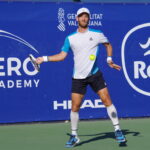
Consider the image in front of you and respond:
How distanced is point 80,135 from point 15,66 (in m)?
1.69

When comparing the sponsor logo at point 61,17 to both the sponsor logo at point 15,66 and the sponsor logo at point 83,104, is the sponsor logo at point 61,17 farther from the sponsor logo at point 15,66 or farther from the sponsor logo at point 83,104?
the sponsor logo at point 83,104

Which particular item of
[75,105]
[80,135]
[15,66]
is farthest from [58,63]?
[75,105]

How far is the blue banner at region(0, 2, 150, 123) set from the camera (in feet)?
25.5

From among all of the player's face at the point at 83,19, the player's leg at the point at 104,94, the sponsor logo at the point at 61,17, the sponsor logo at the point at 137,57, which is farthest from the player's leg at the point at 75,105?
the sponsor logo at the point at 137,57

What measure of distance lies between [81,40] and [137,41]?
2.43 metres

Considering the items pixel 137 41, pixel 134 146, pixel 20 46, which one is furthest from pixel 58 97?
pixel 134 146

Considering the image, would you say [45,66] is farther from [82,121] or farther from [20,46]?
[82,121]

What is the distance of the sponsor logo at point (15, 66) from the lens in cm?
773

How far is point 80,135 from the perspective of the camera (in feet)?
22.8

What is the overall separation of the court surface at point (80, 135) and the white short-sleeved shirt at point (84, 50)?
96 centimetres

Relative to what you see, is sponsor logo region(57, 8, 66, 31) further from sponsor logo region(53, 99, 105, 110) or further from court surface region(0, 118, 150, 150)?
court surface region(0, 118, 150, 150)

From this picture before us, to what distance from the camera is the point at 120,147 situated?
6.03m

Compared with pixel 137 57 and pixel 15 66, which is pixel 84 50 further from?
pixel 137 57

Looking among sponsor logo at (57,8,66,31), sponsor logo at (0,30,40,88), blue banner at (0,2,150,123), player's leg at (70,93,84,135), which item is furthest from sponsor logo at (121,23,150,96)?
player's leg at (70,93,84,135)
